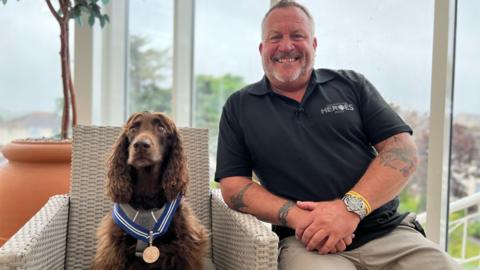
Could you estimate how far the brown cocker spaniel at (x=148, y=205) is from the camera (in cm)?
129

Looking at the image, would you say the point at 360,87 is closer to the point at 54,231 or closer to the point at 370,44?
the point at 370,44

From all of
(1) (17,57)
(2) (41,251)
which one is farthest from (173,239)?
(1) (17,57)

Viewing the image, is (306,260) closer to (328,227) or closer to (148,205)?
(328,227)

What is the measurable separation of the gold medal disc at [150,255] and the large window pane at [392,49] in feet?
3.69

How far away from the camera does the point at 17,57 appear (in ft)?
9.87

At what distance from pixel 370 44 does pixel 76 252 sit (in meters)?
1.53

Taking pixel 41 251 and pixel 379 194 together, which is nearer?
pixel 41 251

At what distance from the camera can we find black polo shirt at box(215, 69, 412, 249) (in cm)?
141

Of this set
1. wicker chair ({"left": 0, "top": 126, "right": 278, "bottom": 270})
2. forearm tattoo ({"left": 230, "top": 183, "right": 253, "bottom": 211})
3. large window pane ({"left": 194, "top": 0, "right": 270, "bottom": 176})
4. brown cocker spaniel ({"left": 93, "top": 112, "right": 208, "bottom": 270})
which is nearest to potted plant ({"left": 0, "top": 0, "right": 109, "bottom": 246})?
wicker chair ({"left": 0, "top": 126, "right": 278, "bottom": 270})

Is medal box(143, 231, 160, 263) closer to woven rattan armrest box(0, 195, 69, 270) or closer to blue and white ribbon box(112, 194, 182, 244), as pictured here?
blue and white ribbon box(112, 194, 182, 244)

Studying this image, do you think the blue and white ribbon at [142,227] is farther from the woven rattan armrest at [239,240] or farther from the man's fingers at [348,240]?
the man's fingers at [348,240]

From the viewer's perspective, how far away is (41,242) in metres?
1.17

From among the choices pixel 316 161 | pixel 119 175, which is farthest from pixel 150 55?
pixel 316 161

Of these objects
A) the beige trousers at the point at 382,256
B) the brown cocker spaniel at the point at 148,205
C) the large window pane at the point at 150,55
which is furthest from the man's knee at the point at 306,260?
the large window pane at the point at 150,55
